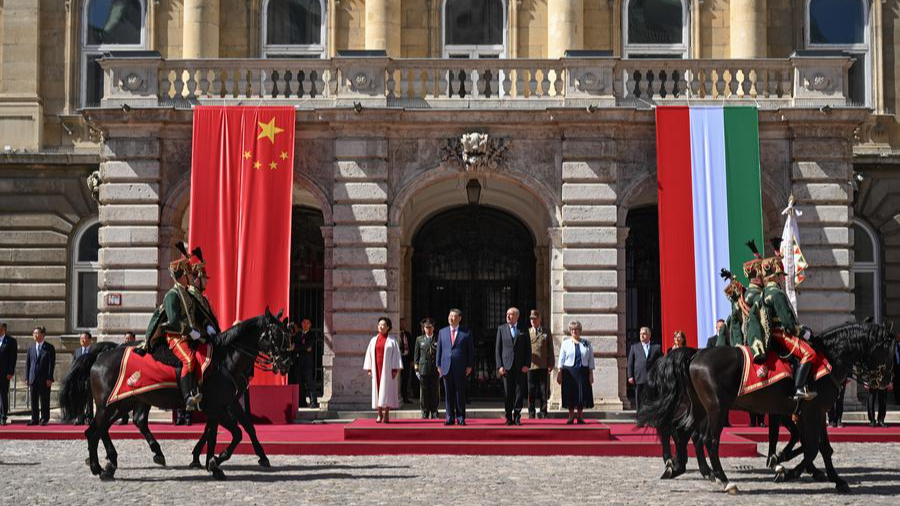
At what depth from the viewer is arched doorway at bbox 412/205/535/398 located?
28.6 m

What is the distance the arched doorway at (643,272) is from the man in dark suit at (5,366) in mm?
12719

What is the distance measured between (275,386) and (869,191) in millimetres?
13683

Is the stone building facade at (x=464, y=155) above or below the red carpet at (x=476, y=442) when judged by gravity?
above

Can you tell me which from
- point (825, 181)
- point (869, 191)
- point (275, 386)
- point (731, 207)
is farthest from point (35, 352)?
point (869, 191)

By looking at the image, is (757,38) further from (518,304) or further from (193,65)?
(193,65)

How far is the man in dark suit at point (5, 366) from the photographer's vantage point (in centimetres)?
2311

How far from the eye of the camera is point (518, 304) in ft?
93.6

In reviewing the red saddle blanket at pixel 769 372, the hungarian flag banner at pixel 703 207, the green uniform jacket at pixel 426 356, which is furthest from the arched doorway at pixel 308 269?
the red saddle blanket at pixel 769 372

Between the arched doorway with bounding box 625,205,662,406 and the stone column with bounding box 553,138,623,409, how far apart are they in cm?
450

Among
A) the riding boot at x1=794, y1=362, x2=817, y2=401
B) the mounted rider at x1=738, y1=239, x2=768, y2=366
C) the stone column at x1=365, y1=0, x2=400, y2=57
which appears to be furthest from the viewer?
the stone column at x1=365, y1=0, x2=400, y2=57

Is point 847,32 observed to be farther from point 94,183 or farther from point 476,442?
point 94,183

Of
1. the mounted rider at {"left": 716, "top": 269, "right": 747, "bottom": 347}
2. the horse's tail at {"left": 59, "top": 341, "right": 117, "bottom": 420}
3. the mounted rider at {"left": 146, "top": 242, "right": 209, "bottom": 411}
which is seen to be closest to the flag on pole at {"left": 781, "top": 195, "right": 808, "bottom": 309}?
the mounted rider at {"left": 716, "top": 269, "right": 747, "bottom": 347}

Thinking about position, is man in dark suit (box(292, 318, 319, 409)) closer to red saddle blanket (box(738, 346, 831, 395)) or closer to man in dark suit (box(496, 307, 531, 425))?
man in dark suit (box(496, 307, 531, 425))

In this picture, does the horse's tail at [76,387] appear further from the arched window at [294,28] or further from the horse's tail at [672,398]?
the arched window at [294,28]
